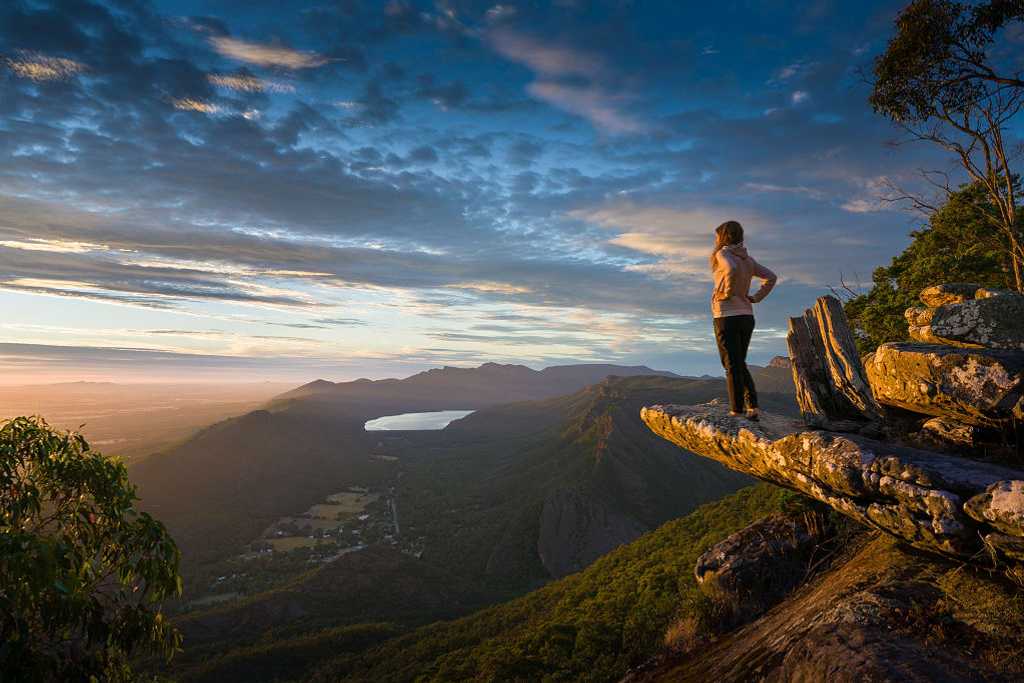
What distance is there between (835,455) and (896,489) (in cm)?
103

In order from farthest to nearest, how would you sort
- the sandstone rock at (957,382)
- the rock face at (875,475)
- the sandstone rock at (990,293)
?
the sandstone rock at (990,293) < the sandstone rock at (957,382) < the rock face at (875,475)

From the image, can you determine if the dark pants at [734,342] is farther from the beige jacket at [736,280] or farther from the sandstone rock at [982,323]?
the sandstone rock at [982,323]

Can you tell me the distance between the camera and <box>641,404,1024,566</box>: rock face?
6668 mm

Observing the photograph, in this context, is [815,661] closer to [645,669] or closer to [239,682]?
[645,669]

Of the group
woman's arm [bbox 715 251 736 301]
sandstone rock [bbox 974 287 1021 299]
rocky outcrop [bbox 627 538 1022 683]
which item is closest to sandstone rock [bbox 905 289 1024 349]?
sandstone rock [bbox 974 287 1021 299]

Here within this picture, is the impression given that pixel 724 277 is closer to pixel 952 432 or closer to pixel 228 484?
pixel 952 432

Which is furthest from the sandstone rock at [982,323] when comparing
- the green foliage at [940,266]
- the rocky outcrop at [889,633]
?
the green foliage at [940,266]

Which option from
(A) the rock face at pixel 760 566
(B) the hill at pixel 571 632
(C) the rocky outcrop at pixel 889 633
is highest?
(C) the rocky outcrop at pixel 889 633

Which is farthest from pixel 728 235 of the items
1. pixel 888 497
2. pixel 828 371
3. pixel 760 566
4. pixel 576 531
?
pixel 576 531

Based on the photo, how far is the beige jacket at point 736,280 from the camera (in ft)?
29.3

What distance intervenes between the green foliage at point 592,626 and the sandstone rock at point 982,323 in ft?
22.3

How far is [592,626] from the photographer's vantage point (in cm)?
1931

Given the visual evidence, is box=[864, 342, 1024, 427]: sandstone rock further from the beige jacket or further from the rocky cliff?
the beige jacket

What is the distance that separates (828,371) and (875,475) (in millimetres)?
3835
